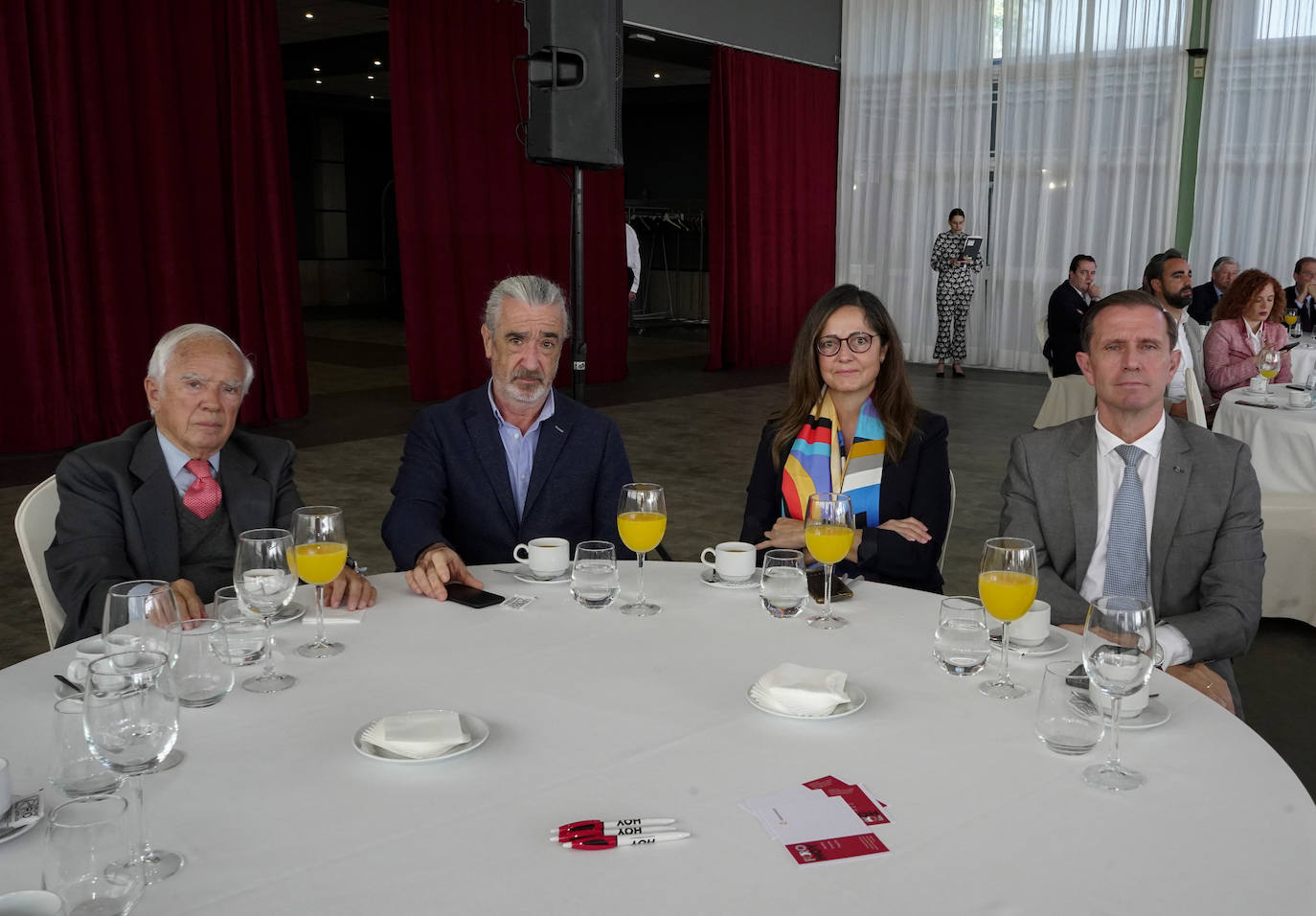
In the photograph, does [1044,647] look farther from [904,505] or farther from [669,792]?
[904,505]

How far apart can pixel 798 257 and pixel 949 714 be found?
10.1 metres

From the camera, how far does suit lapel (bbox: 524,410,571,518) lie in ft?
8.04

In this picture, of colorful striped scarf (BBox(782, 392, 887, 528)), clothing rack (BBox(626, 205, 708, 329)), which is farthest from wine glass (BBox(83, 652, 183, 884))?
clothing rack (BBox(626, 205, 708, 329))

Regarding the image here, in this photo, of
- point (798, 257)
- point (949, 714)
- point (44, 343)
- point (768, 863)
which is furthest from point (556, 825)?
point (798, 257)

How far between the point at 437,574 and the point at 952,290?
9264 millimetres

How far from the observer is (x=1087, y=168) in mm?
10266

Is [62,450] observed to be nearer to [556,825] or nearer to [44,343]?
[44,343]

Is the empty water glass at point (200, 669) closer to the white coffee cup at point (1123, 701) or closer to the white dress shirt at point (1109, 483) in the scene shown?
the white coffee cup at point (1123, 701)

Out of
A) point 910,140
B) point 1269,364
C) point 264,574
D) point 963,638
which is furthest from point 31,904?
point 910,140

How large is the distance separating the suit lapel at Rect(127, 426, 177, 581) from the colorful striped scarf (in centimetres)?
130

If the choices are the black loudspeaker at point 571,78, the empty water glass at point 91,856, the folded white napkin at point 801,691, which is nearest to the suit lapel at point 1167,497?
the folded white napkin at point 801,691

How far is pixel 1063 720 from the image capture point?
1263 millimetres

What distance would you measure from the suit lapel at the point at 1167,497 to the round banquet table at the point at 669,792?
2.07ft

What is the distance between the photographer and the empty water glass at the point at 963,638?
58.0 inches
